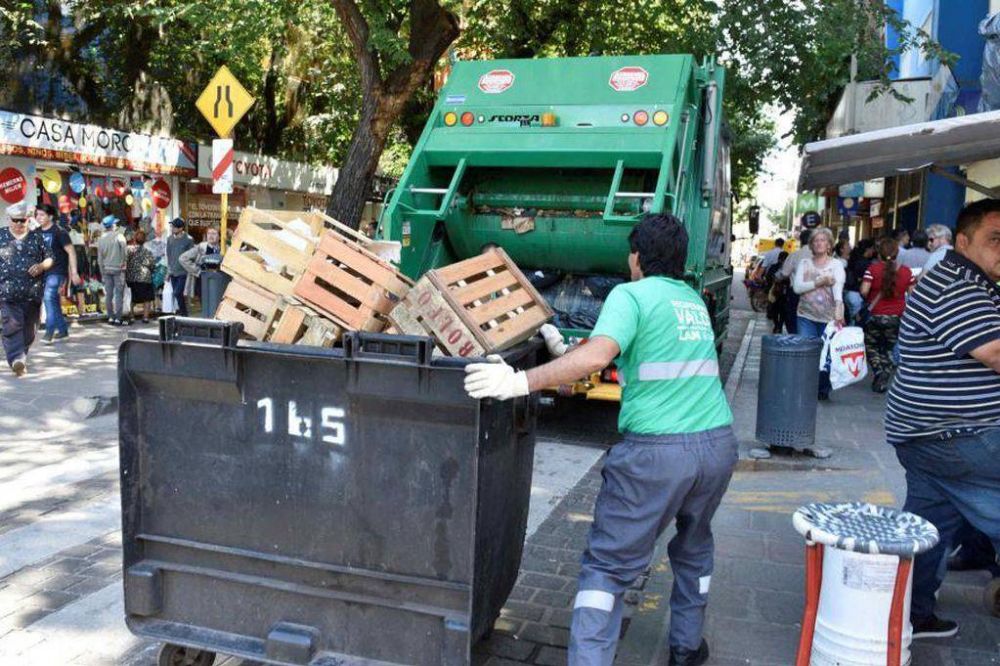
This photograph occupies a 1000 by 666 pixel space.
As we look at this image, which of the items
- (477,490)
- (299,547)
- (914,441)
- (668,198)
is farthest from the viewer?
(668,198)

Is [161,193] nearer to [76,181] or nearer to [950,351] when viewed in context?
[76,181]

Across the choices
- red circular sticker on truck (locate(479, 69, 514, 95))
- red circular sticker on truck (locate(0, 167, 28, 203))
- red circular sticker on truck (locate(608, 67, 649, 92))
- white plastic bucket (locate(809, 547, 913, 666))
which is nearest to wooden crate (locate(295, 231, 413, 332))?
white plastic bucket (locate(809, 547, 913, 666))

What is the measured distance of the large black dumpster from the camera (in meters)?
2.84

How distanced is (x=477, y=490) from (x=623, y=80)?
218 inches

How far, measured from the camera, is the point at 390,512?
2.90 m

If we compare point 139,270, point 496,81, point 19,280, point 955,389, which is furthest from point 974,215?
point 139,270

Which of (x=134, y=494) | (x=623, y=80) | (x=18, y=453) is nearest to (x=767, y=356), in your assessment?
(x=623, y=80)

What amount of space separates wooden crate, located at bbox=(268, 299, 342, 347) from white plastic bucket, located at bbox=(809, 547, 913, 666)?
194cm

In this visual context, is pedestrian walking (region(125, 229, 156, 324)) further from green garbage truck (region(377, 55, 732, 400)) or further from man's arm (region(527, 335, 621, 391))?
man's arm (region(527, 335, 621, 391))

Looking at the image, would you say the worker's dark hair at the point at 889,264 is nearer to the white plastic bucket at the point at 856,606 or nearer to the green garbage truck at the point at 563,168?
the green garbage truck at the point at 563,168

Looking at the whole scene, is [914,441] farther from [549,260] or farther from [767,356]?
[549,260]

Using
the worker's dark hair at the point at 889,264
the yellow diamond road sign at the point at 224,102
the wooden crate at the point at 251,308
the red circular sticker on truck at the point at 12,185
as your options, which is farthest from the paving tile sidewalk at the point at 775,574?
the red circular sticker on truck at the point at 12,185

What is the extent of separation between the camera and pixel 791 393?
261 inches

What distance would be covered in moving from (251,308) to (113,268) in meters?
11.0
